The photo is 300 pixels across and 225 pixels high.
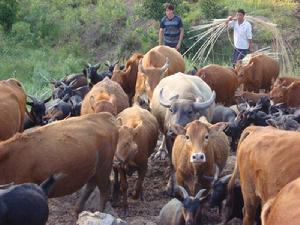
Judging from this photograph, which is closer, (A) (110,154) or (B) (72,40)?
(A) (110,154)

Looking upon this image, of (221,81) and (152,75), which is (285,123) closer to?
(152,75)

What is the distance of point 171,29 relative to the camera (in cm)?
1695

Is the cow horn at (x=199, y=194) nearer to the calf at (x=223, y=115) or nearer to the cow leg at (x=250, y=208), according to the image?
the cow leg at (x=250, y=208)

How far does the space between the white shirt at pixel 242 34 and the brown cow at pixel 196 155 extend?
7.46 metres

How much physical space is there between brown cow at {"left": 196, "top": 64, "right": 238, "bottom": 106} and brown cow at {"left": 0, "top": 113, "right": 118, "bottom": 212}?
19.0ft

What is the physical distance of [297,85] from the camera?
1402 centimetres

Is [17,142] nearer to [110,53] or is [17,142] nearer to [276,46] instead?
[276,46]

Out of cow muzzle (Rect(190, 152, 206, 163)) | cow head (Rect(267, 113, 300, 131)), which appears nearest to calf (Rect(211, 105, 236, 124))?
cow head (Rect(267, 113, 300, 131))

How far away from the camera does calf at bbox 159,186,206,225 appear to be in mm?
8312

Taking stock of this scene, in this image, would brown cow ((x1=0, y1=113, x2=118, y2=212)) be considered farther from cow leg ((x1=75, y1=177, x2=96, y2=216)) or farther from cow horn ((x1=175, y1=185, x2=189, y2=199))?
cow horn ((x1=175, y1=185, x2=189, y2=199))

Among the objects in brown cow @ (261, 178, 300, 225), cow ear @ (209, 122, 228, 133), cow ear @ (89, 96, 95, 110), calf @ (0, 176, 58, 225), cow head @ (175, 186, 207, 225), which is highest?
brown cow @ (261, 178, 300, 225)

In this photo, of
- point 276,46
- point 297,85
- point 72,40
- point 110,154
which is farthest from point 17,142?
point 72,40

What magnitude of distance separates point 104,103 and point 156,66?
128 inches

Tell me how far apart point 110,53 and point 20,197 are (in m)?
19.7
